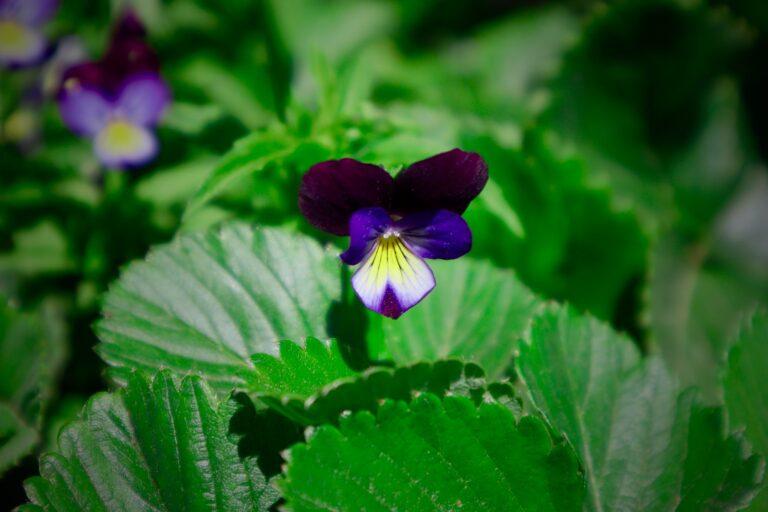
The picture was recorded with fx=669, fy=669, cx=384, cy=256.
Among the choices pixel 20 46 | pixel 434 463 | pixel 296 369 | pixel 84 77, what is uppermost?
pixel 20 46

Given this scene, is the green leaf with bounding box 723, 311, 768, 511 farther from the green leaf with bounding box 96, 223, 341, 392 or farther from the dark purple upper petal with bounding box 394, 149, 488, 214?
the green leaf with bounding box 96, 223, 341, 392

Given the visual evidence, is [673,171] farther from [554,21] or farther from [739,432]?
[739,432]

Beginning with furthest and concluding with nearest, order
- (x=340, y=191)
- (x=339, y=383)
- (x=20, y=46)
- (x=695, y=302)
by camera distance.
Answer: (x=695, y=302) → (x=20, y=46) → (x=340, y=191) → (x=339, y=383)

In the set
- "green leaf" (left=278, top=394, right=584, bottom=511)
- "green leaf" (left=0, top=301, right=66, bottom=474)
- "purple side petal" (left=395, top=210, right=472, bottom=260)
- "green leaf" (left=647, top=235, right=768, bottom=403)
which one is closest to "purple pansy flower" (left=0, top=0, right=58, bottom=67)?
"green leaf" (left=0, top=301, right=66, bottom=474)

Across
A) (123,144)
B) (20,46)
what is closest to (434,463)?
(123,144)

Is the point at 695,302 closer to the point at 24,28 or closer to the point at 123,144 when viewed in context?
the point at 123,144

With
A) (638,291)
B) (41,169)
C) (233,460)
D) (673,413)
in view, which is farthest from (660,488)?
(41,169)

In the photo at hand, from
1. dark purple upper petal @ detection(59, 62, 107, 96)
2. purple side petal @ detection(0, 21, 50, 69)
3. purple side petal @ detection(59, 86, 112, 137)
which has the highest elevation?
purple side petal @ detection(0, 21, 50, 69)
